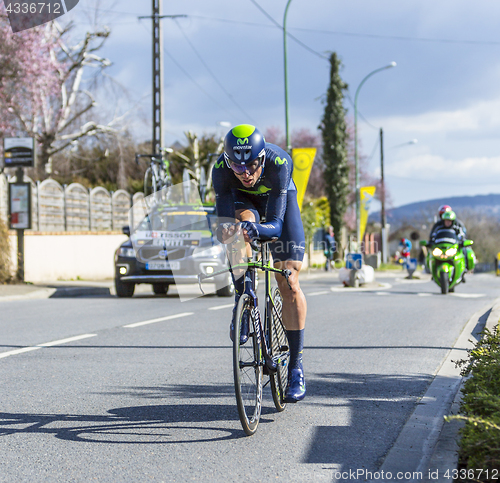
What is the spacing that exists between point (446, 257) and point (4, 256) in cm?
996

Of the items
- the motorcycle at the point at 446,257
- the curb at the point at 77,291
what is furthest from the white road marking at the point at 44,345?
the motorcycle at the point at 446,257

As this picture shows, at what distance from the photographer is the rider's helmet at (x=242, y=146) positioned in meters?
4.03

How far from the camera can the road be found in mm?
3572

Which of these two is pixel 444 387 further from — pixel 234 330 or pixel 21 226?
pixel 21 226

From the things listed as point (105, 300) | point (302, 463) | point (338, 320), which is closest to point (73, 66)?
point (105, 300)

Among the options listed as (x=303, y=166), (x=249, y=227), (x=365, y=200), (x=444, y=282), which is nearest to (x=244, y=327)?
(x=249, y=227)

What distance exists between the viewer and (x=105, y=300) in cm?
1352

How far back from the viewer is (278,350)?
4.60m

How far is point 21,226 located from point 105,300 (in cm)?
426

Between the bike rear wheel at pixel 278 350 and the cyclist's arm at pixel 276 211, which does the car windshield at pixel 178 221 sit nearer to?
the bike rear wheel at pixel 278 350

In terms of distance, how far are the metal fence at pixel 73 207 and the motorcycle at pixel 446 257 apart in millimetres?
10429

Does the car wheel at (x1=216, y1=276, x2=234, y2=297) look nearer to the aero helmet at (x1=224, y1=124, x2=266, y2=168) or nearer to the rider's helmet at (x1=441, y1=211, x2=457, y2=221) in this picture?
the rider's helmet at (x1=441, y1=211, x2=457, y2=221)

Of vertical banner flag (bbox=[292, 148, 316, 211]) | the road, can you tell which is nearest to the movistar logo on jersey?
the road

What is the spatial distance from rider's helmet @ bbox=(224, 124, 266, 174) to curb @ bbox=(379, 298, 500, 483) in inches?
70.1
